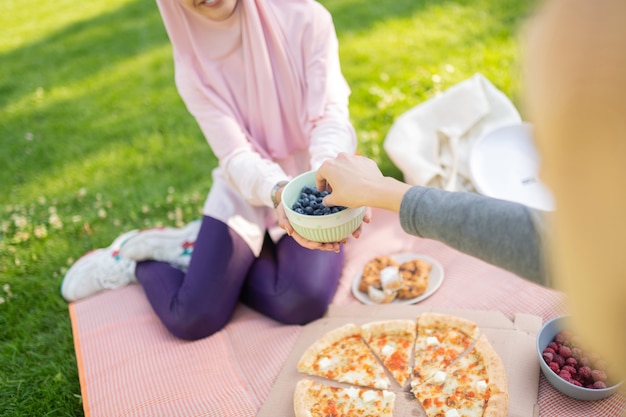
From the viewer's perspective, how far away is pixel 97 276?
3490 mm

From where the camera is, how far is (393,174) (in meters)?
4.06

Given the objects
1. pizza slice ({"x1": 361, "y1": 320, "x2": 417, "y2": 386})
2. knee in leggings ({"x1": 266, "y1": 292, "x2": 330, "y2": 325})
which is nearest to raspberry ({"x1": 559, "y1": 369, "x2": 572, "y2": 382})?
pizza slice ({"x1": 361, "y1": 320, "x2": 417, "y2": 386})

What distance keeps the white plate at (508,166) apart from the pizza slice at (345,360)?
1.34 m

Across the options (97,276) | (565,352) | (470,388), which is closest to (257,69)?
(97,276)

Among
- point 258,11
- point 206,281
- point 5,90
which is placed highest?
point 258,11

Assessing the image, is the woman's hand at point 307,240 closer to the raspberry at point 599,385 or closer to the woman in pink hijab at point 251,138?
the woman in pink hijab at point 251,138

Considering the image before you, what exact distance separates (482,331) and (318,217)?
0.96 meters

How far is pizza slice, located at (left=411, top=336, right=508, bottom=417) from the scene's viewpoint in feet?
7.21

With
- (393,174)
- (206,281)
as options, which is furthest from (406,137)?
(206,281)

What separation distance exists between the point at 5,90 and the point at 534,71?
6814 mm

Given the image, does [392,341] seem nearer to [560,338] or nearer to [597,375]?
[560,338]

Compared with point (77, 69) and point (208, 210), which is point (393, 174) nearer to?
point (208, 210)

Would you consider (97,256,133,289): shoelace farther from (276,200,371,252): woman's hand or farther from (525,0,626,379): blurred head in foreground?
(525,0,626,379): blurred head in foreground

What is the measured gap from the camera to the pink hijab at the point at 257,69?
3010mm
